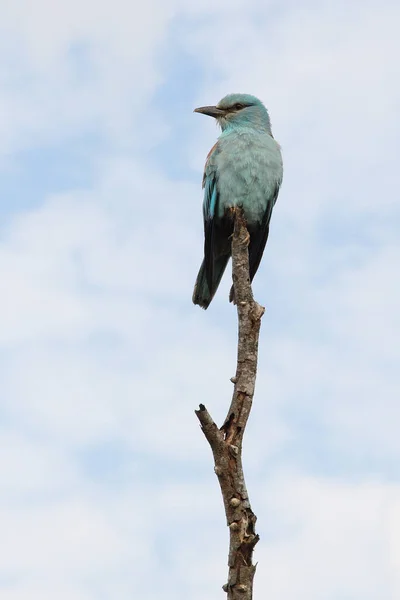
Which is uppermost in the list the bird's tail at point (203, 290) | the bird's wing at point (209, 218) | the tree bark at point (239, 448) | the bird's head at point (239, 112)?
the bird's head at point (239, 112)

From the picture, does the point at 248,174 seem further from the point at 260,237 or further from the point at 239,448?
the point at 239,448

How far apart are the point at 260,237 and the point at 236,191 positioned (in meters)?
0.72

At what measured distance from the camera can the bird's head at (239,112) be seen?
11180 mm

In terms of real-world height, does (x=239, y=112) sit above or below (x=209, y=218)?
above

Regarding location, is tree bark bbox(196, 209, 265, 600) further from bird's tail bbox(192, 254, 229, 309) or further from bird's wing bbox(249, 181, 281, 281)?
bird's wing bbox(249, 181, 281, 281)

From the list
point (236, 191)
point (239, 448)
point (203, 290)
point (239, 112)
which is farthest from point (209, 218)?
point (239, 448)

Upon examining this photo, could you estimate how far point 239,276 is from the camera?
28.0 ft

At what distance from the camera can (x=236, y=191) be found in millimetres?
10266

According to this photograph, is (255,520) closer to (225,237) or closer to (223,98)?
(225,237)

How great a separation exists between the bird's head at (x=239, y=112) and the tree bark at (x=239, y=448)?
3.35 meters

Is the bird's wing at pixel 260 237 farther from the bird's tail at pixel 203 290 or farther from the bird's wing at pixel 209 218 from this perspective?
the bird's wing at pixel 209 218

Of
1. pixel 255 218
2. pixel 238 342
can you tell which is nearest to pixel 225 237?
pixel 255 218

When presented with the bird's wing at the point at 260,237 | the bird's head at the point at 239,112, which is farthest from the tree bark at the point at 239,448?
the bird's head at the point at 239,112

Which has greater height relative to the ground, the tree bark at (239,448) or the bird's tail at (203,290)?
the bird's tail at (203,290)
